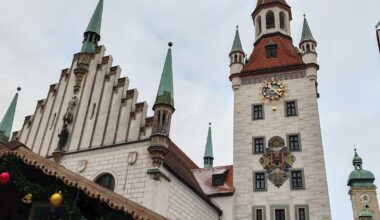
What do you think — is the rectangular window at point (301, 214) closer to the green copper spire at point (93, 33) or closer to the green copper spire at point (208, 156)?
the green copper spire at point (93, 33)

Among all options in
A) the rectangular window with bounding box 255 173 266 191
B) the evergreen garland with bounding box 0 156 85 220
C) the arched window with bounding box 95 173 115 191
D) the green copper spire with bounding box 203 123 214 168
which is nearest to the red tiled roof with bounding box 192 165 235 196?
the rectangular window with bounding box 255 173 266 191

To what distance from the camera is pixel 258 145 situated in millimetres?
28141

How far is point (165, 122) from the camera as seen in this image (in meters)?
19.0

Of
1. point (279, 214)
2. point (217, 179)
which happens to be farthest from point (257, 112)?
point (279, 214)

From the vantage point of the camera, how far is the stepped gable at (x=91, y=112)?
19.9 meters

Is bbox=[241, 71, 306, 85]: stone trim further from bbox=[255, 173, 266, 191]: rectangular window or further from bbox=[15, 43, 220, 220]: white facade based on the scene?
bbox=[15, 43, 220, 220]: white facade

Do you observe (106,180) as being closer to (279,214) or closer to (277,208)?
(277,208)

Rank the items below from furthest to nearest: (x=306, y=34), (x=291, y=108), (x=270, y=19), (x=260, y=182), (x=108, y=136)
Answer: (x=270, y=19)
(x=306, y=34)
(x=291, y=108)
(x=260, y=182)
(x=108, y=136)

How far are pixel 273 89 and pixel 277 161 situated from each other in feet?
19.4

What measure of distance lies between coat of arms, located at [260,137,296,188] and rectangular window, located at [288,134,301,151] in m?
0.42

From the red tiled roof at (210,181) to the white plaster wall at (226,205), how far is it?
1.09 feet

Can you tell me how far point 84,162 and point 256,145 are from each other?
513 inches

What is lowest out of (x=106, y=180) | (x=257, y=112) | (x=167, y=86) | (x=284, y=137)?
(x=106, y=180)

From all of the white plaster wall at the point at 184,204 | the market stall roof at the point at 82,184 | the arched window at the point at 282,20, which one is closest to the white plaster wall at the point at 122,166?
the white plaster wall at the point at 184,204
